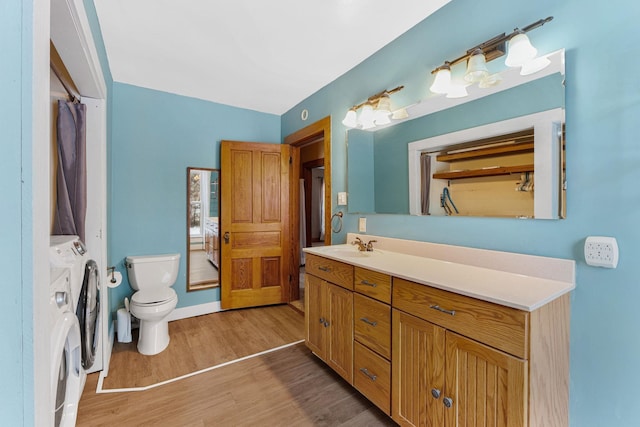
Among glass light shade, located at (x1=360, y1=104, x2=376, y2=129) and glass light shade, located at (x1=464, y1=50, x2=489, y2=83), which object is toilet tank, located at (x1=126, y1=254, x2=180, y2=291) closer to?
glass light shade, located at (x1=360, y1=104, x2=376, y2=129)

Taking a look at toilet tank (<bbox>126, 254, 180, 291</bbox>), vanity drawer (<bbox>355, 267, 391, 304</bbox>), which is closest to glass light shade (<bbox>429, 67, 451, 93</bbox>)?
vanity drawer (<bbox>355, 267, 391, 304</bbox>)

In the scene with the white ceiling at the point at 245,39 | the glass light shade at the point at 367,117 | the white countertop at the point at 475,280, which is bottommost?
the white countertop at the point at 475,280

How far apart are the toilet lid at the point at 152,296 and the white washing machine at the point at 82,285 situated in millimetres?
362

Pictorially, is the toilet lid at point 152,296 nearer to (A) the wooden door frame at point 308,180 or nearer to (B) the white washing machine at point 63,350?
(B) the white washing machine at point 63,350

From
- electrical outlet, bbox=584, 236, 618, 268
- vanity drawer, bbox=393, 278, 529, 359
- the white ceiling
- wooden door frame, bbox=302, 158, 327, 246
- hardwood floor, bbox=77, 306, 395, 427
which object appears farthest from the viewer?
wooden door frame, bbox=302, 158, 327, 246

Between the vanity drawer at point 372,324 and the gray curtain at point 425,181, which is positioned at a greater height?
the gray curtain at point 425,181

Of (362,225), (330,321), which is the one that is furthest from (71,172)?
(362,225)

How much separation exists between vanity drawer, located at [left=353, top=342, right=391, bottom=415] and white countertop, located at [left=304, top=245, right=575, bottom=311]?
0.50 m

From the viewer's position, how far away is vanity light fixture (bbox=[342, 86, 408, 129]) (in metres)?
2.06

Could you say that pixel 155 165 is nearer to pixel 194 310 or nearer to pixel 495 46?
pixel 194 310

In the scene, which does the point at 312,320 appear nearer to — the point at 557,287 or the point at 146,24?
the point at 557,287

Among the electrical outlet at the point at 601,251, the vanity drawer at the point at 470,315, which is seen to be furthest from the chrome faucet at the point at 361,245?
the electrical outlet at the point at 601,251

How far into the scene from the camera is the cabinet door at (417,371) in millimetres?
1255

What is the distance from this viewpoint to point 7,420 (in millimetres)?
656
